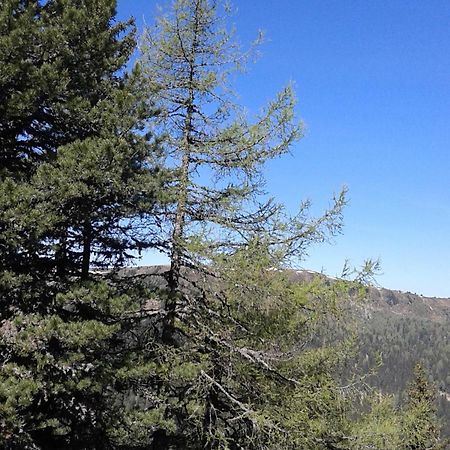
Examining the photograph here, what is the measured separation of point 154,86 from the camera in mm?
9070

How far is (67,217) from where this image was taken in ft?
25.1

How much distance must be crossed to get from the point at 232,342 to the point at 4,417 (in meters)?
3.65

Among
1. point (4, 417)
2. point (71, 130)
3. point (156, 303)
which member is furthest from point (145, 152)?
point (4, 417)

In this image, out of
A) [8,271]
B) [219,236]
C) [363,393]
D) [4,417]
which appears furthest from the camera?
[363,393]

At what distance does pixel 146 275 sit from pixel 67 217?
1932 mm

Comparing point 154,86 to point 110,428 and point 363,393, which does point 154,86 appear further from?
point 363,393

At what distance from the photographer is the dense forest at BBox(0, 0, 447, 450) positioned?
7.25 meters

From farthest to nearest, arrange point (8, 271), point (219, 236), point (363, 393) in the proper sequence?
point (363, 393)
point (219, 236)
point (8, 271)

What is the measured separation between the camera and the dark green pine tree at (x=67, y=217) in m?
7.10

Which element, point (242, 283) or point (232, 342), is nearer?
point (242, 283)

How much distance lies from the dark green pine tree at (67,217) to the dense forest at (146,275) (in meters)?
0.03

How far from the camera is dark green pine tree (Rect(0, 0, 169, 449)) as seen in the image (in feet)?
23.3

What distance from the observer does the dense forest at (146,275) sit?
725cm

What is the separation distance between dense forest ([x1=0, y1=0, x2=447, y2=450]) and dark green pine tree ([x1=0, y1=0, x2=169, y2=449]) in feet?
0.10
